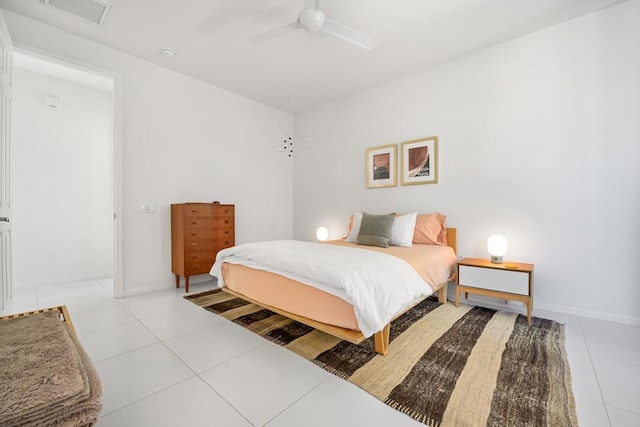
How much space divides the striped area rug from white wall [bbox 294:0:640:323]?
0.69 metres

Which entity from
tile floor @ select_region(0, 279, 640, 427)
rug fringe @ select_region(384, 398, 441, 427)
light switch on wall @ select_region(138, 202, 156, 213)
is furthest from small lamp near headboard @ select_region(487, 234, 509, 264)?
light switch on wall @ select_region(138, 202, 156, 213)

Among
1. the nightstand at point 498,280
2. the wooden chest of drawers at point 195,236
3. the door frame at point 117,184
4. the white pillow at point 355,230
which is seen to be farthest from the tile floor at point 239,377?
the white pillow at point 355,230

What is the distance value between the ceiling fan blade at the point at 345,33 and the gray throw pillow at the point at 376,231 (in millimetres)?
1797

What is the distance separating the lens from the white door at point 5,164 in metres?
2.20

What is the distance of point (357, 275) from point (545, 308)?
230 cm

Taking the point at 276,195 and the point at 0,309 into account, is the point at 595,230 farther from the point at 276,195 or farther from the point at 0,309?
the point at 0,309

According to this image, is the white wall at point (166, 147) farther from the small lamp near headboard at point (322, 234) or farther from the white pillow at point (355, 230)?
the white pillow at point (355, 230)

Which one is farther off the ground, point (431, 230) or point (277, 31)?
point (277, 31)

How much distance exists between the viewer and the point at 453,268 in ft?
9.82

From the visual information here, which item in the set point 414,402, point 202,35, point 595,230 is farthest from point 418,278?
point 202,35

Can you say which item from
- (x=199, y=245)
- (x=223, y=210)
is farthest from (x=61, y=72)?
(x=199, y=245)

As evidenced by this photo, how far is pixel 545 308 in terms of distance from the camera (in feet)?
8.82

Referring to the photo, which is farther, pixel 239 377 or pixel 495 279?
pixel 495 279

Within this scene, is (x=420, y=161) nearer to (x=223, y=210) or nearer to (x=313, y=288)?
(x=313, y=288)
